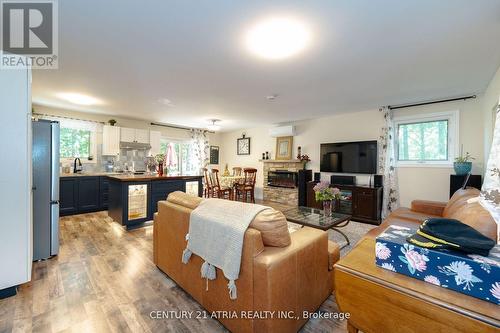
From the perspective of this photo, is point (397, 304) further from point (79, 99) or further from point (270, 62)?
point (79, 99)

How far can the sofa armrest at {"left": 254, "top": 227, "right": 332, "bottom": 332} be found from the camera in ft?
4.06

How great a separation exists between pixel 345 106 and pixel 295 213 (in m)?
2.60

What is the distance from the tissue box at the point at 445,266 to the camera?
30.8 inches

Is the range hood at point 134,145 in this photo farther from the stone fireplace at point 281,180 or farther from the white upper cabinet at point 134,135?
the stone fireplace at point 281,180

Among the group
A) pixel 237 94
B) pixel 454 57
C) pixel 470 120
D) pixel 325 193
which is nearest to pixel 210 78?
pixel 237 94

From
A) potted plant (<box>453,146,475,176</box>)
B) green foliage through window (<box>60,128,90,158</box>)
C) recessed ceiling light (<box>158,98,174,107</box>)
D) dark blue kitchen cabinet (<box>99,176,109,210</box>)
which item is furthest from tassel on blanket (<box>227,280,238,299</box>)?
green foliage through window (<box>60,128,90,158</box>)

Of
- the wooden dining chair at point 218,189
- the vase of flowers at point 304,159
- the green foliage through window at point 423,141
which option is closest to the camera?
the green foliage through window at point 423,141

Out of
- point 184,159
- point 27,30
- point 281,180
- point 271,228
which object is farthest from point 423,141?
point 184,159

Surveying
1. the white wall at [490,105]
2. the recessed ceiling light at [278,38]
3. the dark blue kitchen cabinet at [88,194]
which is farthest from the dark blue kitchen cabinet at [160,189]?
the white wall at [490,105]

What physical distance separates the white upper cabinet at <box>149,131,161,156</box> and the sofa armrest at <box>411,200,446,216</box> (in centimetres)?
603

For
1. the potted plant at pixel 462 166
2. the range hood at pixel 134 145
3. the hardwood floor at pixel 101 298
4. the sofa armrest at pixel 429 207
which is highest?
the range hood at pixel 134 145

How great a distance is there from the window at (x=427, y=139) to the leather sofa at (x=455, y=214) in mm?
1328

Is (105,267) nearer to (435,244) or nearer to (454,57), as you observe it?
(435,244)

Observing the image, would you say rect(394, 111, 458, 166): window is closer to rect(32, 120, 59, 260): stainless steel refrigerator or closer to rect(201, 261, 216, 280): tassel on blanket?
rect(201, 261, 216, 280): tassel on blanket
